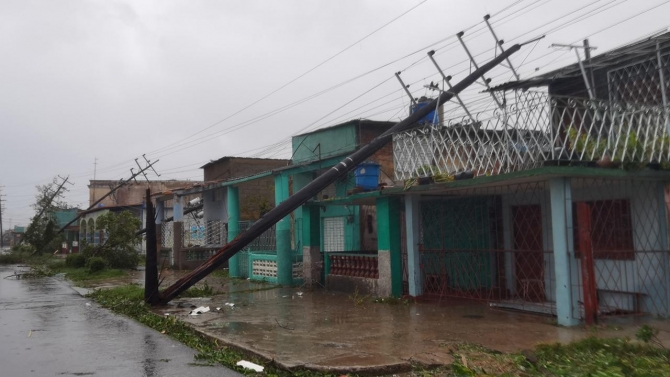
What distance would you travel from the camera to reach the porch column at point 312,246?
672 inches

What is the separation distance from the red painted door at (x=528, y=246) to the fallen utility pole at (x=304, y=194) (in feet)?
10.9

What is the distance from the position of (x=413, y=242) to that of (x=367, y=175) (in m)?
2.63

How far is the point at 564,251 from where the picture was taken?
9852mm

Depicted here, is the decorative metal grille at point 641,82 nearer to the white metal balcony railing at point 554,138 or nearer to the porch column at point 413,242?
the white metal balcony railing at point 554,138

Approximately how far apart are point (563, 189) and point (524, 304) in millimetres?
3034

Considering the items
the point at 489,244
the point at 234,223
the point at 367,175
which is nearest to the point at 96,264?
the point at 234,223

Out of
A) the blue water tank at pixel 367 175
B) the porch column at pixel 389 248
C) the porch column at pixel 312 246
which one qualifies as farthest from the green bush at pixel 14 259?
the porch column at pixel 389 248

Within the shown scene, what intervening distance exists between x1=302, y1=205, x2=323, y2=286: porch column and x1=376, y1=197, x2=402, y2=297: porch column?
3.37 meters

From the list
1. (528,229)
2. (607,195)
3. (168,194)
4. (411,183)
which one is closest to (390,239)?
(411,183)

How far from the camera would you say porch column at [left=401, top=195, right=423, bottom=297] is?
13.2 metres

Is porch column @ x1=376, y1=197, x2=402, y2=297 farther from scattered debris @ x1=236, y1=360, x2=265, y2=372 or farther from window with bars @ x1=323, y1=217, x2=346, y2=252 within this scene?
scattered debris @ x1=236, y1=360, x2=265, y2=372

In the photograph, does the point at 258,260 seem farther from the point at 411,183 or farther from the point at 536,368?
the point at 536,368

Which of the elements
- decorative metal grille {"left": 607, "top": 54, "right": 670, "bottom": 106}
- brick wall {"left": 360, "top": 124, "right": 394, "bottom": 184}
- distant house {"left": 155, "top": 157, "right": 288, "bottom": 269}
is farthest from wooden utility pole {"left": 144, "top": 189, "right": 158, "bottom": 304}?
decorative metal grille {"left": 607, "top": 54, "right": 670, "bottom": 106}

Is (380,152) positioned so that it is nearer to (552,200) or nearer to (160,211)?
(552,200)
